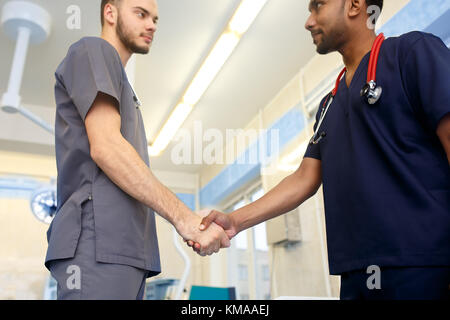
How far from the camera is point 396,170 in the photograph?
2.86 ft

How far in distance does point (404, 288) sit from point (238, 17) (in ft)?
8.01

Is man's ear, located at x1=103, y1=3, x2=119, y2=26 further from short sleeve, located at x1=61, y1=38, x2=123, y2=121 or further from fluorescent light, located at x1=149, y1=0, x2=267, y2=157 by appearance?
fluorescent light, located at x1=149, y1=0, x2=267, y2=157

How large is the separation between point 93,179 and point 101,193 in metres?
0.05

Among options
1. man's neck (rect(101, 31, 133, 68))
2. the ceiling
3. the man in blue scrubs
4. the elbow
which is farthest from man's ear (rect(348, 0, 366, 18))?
the ceiling

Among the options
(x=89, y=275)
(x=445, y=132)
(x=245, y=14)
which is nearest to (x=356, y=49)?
(x=445, y=132)

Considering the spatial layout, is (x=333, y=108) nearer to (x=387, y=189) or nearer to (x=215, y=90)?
(x=387, y=189)

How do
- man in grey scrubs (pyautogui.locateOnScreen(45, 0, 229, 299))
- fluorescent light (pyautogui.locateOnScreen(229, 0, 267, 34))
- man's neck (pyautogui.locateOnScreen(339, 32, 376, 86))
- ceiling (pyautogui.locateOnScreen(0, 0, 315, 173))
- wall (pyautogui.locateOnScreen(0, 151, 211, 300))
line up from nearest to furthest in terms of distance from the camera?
man in grey scrubs (pyautogui.locateOnScreen(45, 0, 229, 299)), man's neck (pyautogui.locateOnScreen(339, 32, 376, 86)), fluorescent light (pyautogui.locateOnScreen(229, 0, 267, 34)), ceiling (pyautogui.locateOnScreen(0, 0, 315, 173)), wall (pyautogui.locateOnScreen(0, 151, 211, 300))

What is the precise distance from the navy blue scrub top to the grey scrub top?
48 centimetres

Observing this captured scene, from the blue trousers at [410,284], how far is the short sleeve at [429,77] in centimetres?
29

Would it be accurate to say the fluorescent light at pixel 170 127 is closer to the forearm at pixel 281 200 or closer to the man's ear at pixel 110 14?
the man's ear at pixel 110 14

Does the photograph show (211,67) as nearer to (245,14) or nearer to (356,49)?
(245,14)

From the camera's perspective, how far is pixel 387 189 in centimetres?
88

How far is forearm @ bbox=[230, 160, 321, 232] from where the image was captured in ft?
4.39

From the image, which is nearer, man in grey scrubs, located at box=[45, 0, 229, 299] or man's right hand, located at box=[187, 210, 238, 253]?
man in grey scrubs, located at box=[45, 0, 229, 299]
